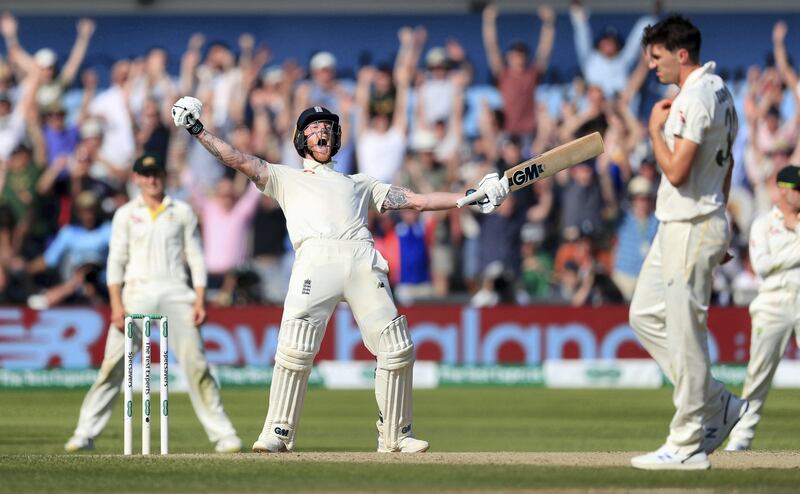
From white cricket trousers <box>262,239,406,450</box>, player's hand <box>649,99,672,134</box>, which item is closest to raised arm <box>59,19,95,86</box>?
white cricket trousers <box>262,239,406,450</box>

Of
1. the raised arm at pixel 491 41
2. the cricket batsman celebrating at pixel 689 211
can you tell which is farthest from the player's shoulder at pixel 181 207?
the raised arm at pixel 491 41

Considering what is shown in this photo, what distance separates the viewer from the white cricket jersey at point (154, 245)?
924 cm

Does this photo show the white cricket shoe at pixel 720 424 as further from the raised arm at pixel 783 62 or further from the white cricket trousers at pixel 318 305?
the raised arm at pixel 783 62

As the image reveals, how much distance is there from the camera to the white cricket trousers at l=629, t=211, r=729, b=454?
6.01m

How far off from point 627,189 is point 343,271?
899 cm

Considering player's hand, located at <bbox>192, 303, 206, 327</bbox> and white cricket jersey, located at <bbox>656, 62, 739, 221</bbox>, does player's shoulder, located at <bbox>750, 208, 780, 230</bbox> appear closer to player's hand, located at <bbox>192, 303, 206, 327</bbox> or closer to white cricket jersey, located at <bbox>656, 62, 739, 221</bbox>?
white cricket jersey, located at <bbox>656, 62, 739, 221</bbox>

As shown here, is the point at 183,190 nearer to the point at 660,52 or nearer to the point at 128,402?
the point at 128,402

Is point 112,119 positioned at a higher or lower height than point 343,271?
higher

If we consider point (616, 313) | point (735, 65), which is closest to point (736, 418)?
point (616, 313)

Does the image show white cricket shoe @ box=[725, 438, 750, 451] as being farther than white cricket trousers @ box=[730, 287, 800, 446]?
No

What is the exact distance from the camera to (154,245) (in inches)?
364

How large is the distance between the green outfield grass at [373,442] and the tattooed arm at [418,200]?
1432mm

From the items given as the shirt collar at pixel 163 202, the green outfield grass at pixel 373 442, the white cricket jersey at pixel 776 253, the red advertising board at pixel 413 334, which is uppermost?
the shirt collar at pixel 163 202

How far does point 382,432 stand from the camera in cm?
743
